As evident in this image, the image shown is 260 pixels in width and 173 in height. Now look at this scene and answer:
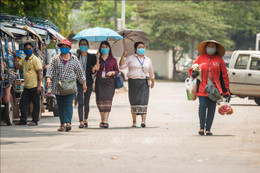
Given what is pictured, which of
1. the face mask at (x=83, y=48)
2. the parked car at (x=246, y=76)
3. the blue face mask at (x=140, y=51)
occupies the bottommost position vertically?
the parked car at (x=246, y=76)

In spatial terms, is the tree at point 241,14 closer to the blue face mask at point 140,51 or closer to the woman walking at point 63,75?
the blue face mask at point 140,51

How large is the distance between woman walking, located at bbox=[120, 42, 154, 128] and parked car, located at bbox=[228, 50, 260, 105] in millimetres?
8959

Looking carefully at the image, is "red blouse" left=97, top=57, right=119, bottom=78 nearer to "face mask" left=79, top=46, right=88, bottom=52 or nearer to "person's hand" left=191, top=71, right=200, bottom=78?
"face mask" left=79, top=46, right=88, bottom=52

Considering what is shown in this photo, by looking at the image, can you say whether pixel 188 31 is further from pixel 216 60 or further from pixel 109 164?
pixel 109 164

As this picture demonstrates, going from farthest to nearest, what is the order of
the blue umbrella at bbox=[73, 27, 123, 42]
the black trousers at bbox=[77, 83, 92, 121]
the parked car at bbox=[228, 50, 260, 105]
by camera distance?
the parked car at bbox=[228, 50, 260, 105]
the blue umbrella at bbox=[73, 27, 123, 42]
the black trousers at bbox=[77, 83, 92, 121]

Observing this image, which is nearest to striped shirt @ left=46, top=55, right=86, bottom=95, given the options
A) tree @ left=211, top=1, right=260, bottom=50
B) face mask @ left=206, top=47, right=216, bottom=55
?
face mask @ left=206, top=47, right=216, bottom=55

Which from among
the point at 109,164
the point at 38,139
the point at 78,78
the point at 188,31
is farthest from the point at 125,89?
the point at 109,164

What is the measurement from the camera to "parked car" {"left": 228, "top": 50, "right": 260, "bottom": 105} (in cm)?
2236

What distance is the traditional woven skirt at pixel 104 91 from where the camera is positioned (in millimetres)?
13930

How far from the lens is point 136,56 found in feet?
46.4

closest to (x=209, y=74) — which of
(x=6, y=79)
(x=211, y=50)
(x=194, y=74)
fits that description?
(x=194, y=74)

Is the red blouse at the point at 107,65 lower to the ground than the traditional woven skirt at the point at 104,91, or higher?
higher

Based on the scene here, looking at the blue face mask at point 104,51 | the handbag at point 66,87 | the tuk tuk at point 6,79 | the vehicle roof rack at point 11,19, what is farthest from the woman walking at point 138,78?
the vehicle roof rack at point 11,19

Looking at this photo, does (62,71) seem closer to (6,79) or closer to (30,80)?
(6,79)
